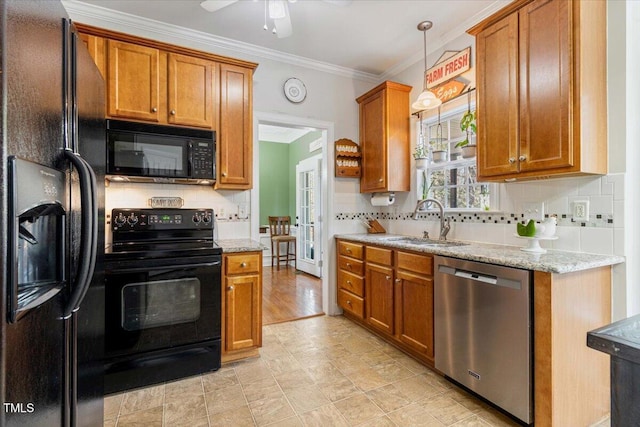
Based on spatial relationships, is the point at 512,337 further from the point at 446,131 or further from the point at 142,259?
the point at 142,259

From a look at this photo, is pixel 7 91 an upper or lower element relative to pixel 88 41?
lower

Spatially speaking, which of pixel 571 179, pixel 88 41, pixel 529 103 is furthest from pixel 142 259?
pixel 571 179

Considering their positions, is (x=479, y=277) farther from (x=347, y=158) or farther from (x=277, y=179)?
(x=277, y=179)

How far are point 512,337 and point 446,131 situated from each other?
203 centimetres

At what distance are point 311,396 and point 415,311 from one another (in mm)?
984

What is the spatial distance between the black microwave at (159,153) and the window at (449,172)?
83.1 inches

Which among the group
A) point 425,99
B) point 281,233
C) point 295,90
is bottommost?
point 281,233

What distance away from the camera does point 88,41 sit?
220 cm

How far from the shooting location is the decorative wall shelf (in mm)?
3525

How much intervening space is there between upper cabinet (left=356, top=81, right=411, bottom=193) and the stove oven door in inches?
74.8

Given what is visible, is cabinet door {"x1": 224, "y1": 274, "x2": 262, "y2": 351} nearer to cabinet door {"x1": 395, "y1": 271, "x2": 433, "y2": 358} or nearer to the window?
cabinet door {"x1": 395, "y1": 271, "x2": 433, "y2": 358}

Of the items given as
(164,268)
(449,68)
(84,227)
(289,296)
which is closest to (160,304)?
(164,268)

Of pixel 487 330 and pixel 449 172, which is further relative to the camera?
pixel 449 172

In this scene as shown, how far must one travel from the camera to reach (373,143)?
11.1 ft
